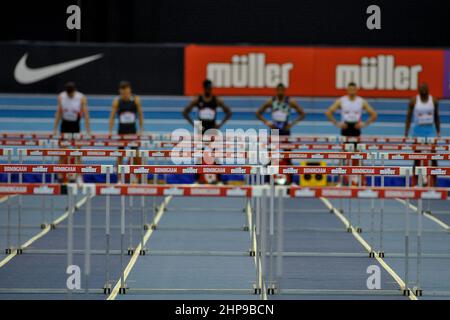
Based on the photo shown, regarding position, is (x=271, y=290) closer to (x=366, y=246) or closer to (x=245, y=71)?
(x=366, y=246)

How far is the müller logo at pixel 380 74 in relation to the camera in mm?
19625

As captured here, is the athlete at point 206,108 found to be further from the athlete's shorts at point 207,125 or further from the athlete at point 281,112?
the athlete at point 281,112

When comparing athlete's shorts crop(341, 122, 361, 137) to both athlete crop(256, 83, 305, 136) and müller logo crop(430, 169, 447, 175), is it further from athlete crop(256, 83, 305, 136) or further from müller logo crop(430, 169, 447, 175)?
müller logo crop(430, 169, 447, 175)

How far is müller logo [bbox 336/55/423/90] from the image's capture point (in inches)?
773

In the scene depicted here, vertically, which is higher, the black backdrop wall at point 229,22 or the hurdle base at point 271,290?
the black backdrop wall at point 229,22

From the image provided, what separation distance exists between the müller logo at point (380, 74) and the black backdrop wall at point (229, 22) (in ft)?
3.48

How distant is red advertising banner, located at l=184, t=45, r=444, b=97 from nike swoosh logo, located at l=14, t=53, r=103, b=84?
2187mm

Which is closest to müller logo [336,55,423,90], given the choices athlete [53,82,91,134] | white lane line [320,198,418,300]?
white lane line [320,198,418,300]

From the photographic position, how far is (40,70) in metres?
19.8

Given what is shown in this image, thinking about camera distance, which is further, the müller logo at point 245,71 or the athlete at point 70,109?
the müller logo at point 245,71

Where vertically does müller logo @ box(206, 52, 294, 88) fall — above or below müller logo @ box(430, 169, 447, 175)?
above

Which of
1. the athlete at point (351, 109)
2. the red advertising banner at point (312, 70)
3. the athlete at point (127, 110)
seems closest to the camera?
the athlete at point (127, 110)

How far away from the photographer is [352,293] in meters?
8.83

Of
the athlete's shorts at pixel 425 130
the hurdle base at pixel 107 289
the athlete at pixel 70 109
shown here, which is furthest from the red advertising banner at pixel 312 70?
the hurdle base at pixel 107 289
